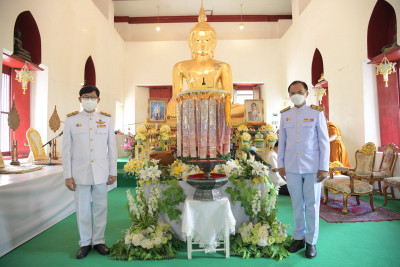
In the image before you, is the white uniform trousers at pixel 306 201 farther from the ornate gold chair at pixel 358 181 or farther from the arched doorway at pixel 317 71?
the arched doorway at pixel 317 71

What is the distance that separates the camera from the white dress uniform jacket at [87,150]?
2.70 m

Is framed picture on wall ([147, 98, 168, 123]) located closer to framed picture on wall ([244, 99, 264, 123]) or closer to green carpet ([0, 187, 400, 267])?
framed picture on wall ([244, 99, 264, 123])

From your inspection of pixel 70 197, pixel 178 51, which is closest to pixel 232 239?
pixel 70 197

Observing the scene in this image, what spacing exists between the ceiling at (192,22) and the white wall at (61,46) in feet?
8.59

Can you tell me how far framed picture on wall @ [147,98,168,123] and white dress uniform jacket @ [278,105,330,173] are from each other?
3276 millimetres

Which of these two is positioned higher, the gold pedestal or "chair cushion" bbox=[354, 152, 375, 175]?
the gold pedestal

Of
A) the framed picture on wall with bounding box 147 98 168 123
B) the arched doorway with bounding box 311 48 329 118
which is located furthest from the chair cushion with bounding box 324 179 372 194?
the arched doorway with bounding box 311 48 329 118

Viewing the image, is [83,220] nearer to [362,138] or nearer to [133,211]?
[133,211]

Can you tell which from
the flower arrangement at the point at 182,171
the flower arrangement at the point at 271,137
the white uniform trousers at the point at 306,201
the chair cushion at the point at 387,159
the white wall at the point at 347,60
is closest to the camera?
the white uniform trousers at the point at 306,201

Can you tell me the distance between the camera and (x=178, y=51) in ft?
37.9

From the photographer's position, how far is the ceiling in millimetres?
11399

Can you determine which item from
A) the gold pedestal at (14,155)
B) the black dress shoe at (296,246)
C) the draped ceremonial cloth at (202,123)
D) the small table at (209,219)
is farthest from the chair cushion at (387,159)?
the gold pedestal at (14,155)

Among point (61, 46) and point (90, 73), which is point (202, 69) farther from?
point (90, 73)

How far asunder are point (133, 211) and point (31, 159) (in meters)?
3.27
